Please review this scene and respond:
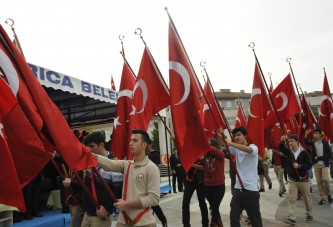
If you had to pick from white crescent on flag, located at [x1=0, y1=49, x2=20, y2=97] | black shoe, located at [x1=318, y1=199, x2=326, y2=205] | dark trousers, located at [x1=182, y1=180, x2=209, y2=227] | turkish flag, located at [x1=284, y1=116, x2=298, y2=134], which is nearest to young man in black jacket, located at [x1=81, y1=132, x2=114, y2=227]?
white crescent on flag, located at [x1=0, y1=49, x2=20, y2=97]

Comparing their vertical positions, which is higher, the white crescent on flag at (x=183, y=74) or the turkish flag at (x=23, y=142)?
the white crescent on flag at (x=183, y=74)

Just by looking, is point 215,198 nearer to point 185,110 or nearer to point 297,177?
point 297,177

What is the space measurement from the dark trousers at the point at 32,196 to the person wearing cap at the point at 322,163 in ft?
22.9

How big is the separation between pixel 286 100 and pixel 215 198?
12.4 ft

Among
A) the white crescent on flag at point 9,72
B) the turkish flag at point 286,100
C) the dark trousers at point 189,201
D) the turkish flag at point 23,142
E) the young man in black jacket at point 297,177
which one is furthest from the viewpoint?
the turkish flag at point 286,100

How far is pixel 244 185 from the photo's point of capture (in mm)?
5273

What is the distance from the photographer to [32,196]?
23.4ft

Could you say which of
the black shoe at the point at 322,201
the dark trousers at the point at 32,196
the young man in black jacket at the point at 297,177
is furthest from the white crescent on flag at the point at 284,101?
the dark trousers at the point at 32,196

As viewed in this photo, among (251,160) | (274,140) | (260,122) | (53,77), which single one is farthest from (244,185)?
(274,140)

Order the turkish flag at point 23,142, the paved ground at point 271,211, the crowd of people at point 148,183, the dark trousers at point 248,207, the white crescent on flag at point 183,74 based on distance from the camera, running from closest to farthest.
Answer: the turkish flag at point 23,142, the crowd of people at point 148,183, the white crescent on flag at point 183,74, the dark trousers at point 248,207, the paved ground at point 271,211

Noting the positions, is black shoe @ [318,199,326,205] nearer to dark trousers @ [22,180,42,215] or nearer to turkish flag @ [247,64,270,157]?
turkish flag @ [247,64,270,157]

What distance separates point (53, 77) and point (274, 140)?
828 cm

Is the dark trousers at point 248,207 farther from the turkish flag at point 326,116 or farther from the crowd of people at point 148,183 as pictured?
the turkish flag at point 326,116

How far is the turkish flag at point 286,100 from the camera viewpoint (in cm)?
870
